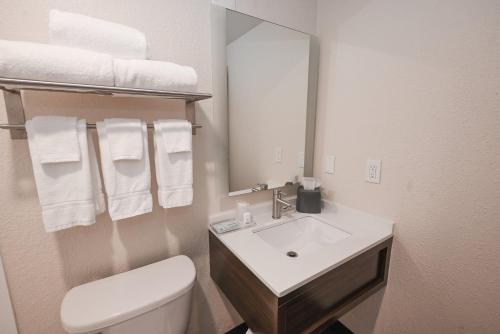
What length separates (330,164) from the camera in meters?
1.33

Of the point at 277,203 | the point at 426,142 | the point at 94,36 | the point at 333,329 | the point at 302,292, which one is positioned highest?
the point at 94,36

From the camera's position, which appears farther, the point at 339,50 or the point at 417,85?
the point at 339,50

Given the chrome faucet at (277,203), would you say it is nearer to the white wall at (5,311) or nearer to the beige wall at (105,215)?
the beige wall at (105,215)

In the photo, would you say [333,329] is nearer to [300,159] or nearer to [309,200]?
[309,200]

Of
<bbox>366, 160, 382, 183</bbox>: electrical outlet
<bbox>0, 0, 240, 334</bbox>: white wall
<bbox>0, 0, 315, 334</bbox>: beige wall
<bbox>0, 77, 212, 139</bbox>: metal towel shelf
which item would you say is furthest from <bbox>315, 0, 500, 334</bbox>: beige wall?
<bbox>0, 77, 212, 139</bbox>: metal towel shelf

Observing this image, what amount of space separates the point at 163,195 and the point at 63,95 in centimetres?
51

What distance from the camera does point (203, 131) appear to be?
105 centimetres

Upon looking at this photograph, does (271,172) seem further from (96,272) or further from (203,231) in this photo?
(96,272)

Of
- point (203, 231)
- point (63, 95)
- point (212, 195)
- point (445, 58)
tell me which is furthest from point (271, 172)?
point (63, 95)

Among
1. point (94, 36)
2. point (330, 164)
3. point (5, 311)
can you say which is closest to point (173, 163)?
point (94, 36)

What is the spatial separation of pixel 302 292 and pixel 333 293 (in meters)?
0.23

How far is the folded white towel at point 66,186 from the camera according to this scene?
67cm

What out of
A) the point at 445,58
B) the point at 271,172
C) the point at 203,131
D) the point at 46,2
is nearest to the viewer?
the point at 46,2

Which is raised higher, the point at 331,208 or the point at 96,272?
the point at 331,208
